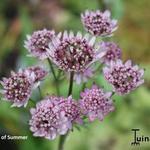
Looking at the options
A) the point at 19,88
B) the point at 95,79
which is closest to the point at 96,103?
the point at 19,88

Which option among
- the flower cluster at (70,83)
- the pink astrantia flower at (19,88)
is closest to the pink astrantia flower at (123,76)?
the flower cluster at (70,83)

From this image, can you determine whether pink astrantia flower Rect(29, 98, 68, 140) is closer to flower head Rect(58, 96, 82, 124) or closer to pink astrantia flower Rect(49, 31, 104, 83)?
flower head Rect(58, 96, 82, 124)

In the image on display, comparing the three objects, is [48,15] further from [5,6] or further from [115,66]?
[115,66]

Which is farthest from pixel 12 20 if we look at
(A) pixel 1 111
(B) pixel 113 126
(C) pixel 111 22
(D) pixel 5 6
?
(C) pixel 111 22

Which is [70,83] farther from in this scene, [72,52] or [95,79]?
[95,79]

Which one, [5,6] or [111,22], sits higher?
[5,6]

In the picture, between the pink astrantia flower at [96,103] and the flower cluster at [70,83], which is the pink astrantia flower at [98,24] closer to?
the flower cluster at [70,83]

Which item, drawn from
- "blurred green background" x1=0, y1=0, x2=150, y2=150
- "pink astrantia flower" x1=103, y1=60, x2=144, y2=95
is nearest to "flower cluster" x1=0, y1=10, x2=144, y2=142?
"pink astrantia flower" x1=103, y1=60, x2=144, y2=95
